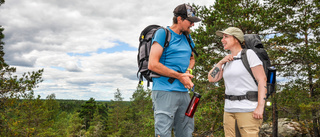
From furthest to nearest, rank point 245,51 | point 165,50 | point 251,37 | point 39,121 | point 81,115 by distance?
point 81,115 → point 39,121 → point 251,37 → point 245,51 → point 165,50

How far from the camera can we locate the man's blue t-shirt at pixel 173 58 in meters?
2.42

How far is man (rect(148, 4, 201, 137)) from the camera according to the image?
7.67ft

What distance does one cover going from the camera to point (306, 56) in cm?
1230

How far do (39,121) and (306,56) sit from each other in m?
38.4

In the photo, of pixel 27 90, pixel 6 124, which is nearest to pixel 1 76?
pixel 27 90

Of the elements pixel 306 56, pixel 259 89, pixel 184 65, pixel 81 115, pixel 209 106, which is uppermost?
→ pixel 306 56

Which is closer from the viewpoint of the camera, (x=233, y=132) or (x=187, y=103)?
(x=187, y=103)

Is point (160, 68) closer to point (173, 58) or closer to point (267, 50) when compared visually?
point (173, 58)

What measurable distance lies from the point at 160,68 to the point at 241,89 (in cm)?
123

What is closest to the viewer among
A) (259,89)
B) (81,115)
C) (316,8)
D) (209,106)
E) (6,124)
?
(259,89)

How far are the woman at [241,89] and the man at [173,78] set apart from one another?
0.71 metres

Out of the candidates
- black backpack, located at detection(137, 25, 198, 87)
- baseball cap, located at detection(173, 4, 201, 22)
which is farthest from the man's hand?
baseball cap, located at detection(173, 4, 201, 22)

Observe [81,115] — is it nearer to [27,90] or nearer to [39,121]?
[39,121]

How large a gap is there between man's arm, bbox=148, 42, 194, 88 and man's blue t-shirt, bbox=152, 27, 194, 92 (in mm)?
81
